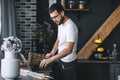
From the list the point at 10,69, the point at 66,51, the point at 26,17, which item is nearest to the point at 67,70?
the point at 66,51

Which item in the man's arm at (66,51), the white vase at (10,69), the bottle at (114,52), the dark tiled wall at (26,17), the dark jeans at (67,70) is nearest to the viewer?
the white vase at (10,69)

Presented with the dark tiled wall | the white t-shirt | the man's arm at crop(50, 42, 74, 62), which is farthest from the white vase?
the dark tiled wall

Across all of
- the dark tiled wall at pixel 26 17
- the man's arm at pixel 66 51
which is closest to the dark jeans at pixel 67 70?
the man's arm at pixel 66 51

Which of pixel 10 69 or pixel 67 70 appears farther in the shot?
pixel 67 70

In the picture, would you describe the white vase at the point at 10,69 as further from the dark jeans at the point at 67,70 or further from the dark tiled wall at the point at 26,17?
the dark tiled wall at the point at 26,17

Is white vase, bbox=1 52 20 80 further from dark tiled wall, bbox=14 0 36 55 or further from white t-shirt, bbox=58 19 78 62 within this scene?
dark tiled wall, bbox=14 0 36 55

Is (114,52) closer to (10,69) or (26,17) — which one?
(26,17)

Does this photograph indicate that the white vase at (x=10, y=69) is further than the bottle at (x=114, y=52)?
No

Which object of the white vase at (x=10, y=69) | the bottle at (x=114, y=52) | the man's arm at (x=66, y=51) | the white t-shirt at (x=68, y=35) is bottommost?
the bottle at (x=114, y=52)

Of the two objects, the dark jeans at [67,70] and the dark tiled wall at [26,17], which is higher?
the dark tiled wall at [26,17]

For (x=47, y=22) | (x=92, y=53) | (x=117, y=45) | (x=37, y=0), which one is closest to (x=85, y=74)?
(x=92, y=53)

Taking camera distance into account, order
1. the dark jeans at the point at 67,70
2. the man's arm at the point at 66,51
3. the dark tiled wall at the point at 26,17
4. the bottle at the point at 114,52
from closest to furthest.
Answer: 1. the man's arm at the point at 66,51
2. the dark jeans at the point at 67,70
3. the dark tiled wall at the point at 26,17
4. the bottle at the point at 114,52

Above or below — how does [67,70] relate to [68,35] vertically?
below

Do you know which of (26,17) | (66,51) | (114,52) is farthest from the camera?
(114,52)
